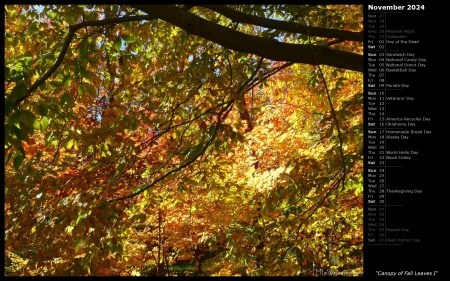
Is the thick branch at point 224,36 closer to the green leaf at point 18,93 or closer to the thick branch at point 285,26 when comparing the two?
the thick branch at point 285,26

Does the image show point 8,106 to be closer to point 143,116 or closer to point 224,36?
point 224,36

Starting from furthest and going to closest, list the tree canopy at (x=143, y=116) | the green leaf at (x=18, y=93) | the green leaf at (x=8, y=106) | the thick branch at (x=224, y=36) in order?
the tree canopy at (x=143, y=116), the thick branch at (x=224, y=36), the green leaf at (x=18, y=93), the green leaf at (x=8, y=106)

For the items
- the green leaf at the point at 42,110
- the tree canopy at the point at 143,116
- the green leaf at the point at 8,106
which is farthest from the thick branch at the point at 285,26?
the green leaf at the point at 8,106

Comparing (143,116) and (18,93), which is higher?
(143,116)

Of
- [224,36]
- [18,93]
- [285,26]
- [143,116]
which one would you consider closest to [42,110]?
[18,93]

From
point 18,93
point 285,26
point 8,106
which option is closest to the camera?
point 8,106

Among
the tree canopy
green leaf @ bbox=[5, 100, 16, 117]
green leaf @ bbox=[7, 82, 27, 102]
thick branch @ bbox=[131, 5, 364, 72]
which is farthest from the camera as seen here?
the tree canopy

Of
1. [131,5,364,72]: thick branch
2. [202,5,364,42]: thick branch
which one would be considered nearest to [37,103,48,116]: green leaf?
[131,5,364,72]: thick branch

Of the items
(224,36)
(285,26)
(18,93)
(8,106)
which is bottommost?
(8,106)

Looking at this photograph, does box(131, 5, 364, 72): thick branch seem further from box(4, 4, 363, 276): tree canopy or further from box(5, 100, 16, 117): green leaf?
box(5, 100, 16, 117): green leaf

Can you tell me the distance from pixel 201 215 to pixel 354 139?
4.86 meters

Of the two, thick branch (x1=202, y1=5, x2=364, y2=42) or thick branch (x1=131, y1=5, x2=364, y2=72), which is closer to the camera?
thick branch (x1=131, y1=5, x2=364, y2=72)

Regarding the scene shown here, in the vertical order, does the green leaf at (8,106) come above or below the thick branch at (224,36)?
below
